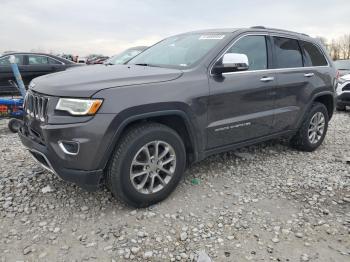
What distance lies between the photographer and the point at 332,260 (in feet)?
8.93

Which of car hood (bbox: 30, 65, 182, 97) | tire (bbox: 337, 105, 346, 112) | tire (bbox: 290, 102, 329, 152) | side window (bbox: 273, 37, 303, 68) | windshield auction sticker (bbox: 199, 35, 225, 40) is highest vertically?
windshield auction sticker (bbox: 199, 35, 225, 40)

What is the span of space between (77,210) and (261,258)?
1753 mm

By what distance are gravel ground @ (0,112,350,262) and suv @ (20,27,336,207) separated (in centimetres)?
35

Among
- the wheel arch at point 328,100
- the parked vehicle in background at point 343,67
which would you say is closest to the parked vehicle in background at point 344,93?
the parked vehicle in background at point 343,67

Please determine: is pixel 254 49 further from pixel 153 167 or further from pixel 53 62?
pixel 53 62

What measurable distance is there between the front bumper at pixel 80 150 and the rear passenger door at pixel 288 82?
98.8 inches

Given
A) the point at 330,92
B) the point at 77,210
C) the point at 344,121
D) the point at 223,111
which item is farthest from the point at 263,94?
the point at 344,121

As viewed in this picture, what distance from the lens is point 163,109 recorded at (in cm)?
321

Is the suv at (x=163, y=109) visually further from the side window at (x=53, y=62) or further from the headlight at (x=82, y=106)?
the side window at (x=53, y=62)

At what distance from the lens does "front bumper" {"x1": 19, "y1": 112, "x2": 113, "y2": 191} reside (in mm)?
2834

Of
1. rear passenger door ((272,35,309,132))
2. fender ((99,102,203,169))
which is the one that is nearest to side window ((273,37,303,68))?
rear passenger door ((272,35,309,132))

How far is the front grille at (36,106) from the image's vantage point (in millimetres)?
3053

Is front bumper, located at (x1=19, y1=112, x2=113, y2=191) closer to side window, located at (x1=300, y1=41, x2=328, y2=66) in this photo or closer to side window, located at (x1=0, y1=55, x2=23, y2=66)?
side window, located at (x1=300, y1=41, x2=328, y2=66)

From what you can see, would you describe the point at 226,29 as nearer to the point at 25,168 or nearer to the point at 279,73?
the point at 279,73
